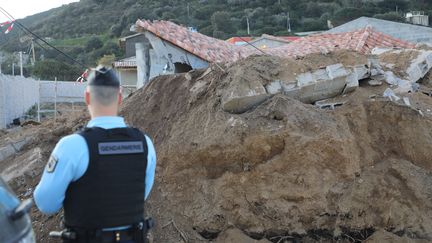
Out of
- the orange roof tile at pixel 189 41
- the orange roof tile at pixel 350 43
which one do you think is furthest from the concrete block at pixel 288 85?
the orange roof tile at pixel 350 43

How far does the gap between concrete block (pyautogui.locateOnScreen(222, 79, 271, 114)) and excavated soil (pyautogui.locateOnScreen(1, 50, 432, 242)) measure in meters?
0.12

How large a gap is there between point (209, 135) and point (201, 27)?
41479 millimetres

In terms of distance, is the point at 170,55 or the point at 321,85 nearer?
the point at 321,85

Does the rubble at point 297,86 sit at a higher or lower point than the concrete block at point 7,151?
higher

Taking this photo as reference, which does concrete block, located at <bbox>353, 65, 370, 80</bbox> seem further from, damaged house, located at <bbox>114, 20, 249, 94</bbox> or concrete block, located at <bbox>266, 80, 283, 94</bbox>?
damaged house, located at <bbox>114, 20, 249, 94</bbox>

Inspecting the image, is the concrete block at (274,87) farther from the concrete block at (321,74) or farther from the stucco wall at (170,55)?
the stucco wall at (170,55)

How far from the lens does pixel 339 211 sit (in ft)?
19.3

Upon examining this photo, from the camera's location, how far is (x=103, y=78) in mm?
3037

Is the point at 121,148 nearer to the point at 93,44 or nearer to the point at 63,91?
the point at 63,91

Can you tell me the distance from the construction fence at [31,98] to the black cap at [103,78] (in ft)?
45.5

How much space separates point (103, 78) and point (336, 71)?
14.6 feet

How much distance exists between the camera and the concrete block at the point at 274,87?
6.54 meters

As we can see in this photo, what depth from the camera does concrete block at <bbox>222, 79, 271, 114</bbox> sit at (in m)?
6.30

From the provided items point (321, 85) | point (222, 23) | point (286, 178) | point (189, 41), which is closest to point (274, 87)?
point (321, 85)
